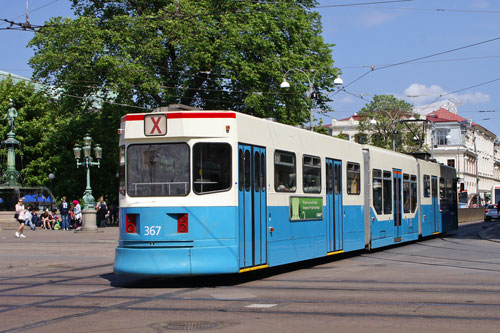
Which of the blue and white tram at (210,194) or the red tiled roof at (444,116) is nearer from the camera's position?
the blue and white tram at (210,194)

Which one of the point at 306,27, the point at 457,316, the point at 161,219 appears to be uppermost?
the point at 306,27

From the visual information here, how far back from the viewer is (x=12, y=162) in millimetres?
47719

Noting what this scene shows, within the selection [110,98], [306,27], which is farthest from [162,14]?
[306,27]

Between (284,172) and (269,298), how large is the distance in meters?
4.06

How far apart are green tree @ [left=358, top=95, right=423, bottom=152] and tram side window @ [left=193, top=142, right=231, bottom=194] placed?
69069 millimetres

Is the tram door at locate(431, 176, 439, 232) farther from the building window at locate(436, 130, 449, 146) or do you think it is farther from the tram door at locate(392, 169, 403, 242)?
the building window at locate(436, 130, 449, 146)

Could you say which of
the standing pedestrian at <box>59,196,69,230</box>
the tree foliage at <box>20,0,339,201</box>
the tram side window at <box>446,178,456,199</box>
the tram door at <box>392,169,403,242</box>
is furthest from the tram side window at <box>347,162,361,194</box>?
the standing pedestrian at <box>59,196,69,230</box>

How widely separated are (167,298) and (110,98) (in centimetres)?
2794

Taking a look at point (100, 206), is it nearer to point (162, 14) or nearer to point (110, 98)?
point (110, 98)

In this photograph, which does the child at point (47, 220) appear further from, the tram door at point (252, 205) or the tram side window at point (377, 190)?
the tram door at point (252, 205)

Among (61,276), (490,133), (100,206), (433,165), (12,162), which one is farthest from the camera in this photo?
(490,133)

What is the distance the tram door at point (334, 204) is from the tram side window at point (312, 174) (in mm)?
660

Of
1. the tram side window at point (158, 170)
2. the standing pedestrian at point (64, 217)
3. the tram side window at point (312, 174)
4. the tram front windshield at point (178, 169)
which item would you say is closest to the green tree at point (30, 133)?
the standing pedestrian at point (64, 217)

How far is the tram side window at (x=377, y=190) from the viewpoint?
20.6 metres
